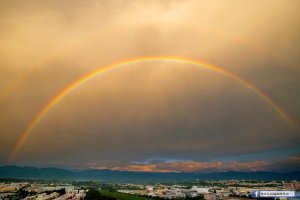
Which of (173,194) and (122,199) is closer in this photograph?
(122,199)

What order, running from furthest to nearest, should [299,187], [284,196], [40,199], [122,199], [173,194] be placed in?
[299,187] → [173,194] → [40,199] → [122,199] → [284,196]

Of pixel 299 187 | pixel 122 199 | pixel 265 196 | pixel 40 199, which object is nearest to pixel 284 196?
pixel 265 196

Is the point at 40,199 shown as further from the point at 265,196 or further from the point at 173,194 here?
the point at 265,196

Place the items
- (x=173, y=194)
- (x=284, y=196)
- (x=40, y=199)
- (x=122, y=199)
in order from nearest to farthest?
(x=284, y=196)
(x=122, y=199)
(x=40, y=199)
(x=173, y=194)

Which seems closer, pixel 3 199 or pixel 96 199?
pixel 96 199

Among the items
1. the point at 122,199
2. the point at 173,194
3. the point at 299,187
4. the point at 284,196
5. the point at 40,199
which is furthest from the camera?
the point at 299,187

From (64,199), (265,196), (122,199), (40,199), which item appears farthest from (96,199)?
(265,196)

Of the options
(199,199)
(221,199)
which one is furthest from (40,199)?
(221,199)

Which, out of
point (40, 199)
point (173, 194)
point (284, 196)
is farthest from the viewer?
point (173, 194)

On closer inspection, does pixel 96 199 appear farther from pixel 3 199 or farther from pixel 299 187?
pixel 299 187
